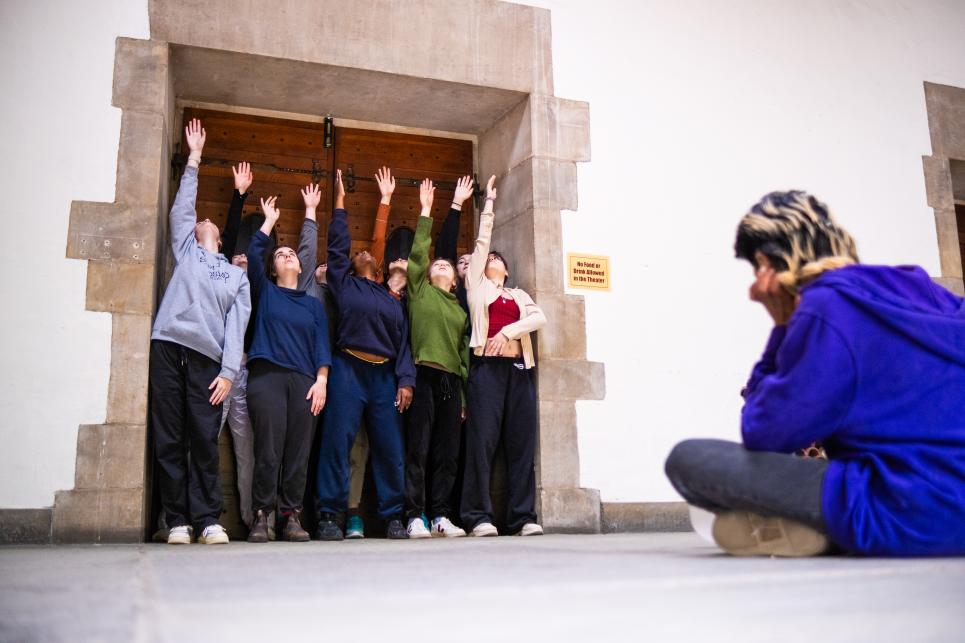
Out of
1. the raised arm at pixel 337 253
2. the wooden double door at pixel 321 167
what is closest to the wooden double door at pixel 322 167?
the wooden double door at pixel 321 167

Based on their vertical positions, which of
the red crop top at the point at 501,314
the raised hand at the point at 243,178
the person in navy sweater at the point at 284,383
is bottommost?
the person in navy sweater at the point at 284,383

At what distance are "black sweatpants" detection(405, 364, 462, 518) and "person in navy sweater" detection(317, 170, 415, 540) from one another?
78mm

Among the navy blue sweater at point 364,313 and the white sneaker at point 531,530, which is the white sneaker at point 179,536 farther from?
the white sneaker at point 531,530

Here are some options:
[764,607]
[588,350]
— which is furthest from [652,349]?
[764,607]

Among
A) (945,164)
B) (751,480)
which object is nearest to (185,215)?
(751,480)

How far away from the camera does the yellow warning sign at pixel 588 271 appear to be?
507 centimetres

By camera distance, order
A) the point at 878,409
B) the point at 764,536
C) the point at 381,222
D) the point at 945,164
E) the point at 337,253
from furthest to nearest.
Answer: the point at 945,164 → the point at 381,222 → the point at 337,253 → the point at 764,536 → the point at 878,409

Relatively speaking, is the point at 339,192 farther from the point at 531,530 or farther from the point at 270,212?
the point at 531,530

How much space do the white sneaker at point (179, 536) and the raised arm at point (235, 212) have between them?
155 centimetres

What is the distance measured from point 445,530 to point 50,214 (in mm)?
2409

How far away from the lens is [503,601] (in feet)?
4.57

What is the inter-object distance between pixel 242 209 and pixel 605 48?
234cm

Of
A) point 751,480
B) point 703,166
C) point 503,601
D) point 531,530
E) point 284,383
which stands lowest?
point 531,530

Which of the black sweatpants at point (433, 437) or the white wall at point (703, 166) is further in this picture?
the white wall at point (703, 166)
